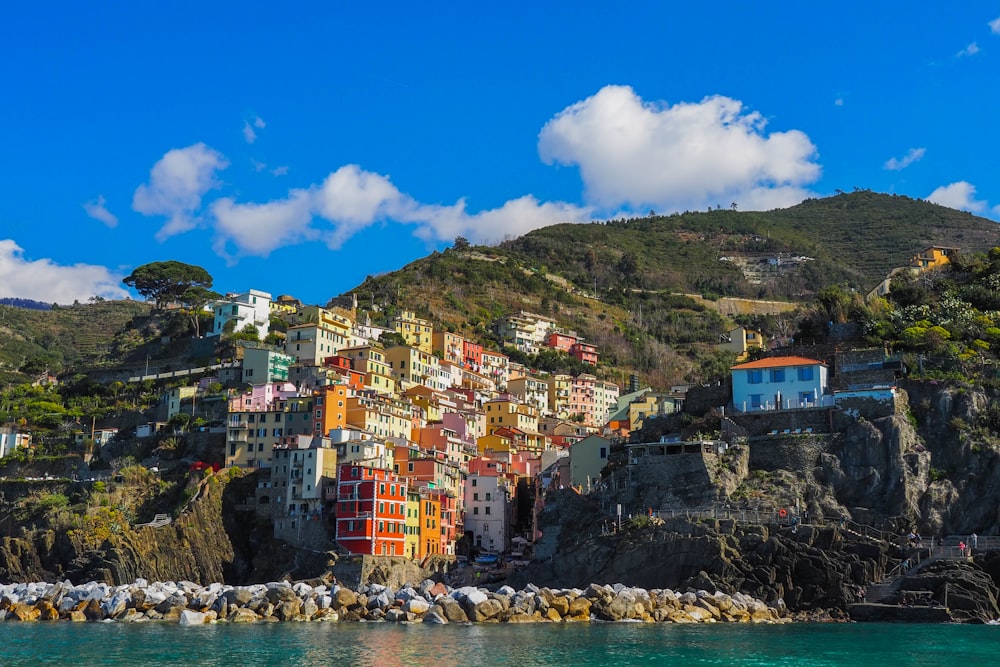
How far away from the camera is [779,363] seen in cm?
6594

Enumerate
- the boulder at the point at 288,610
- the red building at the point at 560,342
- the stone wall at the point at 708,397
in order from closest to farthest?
the boulder at the point at 288,610 → the stone wall at the point at 708,397 → the red building at the point at 560,342

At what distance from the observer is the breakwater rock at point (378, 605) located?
52.8 metres

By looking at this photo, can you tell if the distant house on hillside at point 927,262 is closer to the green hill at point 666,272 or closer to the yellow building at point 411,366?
the green hill at point 666,272

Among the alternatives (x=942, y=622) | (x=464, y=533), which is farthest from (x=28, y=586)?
(x=942, y=622)

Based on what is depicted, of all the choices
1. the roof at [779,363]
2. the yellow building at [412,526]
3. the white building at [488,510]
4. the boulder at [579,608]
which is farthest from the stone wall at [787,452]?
the yellow building at [412,526]

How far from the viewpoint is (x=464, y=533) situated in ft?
244

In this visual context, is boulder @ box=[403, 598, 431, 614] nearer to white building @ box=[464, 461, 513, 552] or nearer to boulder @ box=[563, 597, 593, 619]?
boulder @ box=[563, 597, 593, 619]

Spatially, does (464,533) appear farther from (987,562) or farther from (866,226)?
(866,226)

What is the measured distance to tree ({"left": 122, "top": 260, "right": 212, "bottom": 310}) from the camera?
4316 inches

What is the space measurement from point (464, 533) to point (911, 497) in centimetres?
2911

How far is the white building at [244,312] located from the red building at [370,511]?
103 ft

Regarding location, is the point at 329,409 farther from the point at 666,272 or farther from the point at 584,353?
the point at 666,272

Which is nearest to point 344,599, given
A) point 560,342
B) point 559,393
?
point 559,393

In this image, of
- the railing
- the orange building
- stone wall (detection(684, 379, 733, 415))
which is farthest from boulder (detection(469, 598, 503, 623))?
the railing
